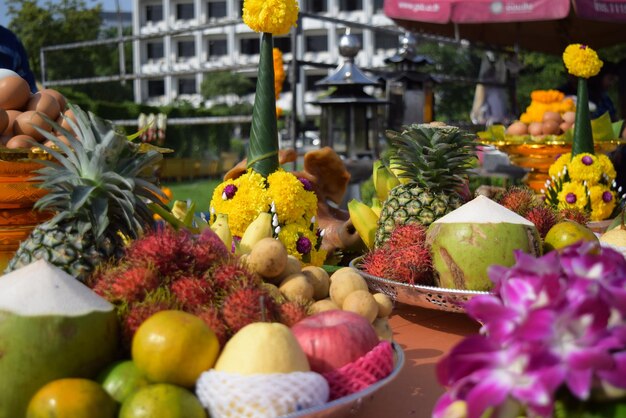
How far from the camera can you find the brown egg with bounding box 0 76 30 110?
1.71m

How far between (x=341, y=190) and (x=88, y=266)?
1.22 metres

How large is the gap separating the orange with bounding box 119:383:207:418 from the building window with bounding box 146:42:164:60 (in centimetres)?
3924

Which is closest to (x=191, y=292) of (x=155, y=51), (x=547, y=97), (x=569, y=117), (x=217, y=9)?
(x=569, y=117)

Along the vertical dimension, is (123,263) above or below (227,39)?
below

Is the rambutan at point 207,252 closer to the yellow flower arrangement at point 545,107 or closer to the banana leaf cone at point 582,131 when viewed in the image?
the banana leaf cone at point 582,131

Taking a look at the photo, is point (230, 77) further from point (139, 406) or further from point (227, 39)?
point (139, 406)

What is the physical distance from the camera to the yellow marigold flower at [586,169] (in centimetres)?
257

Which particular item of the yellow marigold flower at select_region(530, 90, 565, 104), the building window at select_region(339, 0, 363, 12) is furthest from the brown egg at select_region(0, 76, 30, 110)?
the building window at select_region(339, 0, 363, 12)

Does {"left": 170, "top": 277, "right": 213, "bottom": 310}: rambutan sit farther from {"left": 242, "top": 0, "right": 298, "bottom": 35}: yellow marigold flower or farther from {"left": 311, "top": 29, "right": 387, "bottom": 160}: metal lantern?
{"left": 311, "top": 29, "right": 387, "bottom": 160}: metal lantern

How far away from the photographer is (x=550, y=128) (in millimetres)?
3537

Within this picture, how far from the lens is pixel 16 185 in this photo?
1.44 m

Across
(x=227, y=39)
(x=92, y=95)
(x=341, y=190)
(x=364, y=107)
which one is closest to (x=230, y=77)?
(x=227, y=39)

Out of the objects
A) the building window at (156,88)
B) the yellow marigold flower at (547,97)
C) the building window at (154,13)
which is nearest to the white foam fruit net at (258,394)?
the yellow marigold flower at (547,97)

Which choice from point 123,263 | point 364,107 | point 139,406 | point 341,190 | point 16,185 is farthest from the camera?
point 364,107
